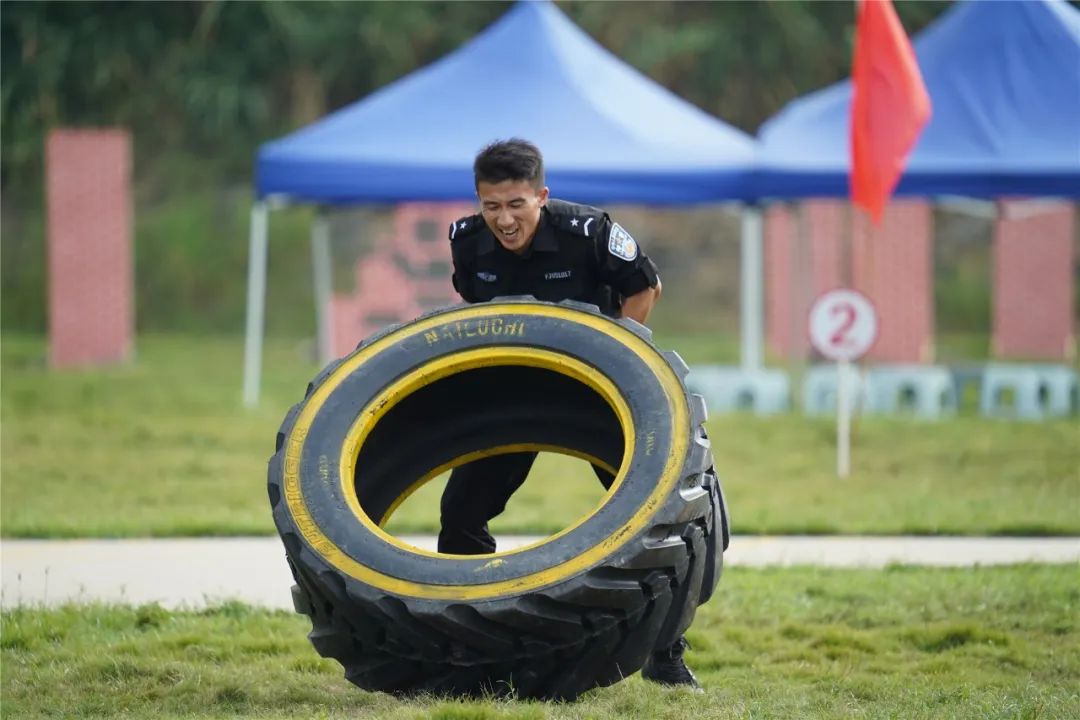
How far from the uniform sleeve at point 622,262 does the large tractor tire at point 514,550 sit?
19cm

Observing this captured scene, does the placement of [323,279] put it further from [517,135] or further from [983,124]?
[983,124]

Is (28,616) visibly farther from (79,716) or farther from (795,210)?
(795,210)

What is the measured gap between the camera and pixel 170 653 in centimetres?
568

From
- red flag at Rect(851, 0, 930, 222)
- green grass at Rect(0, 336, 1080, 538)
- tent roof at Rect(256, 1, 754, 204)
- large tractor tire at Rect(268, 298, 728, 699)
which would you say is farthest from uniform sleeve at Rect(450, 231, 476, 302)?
tent roof at Rect(256, 1, 754, 204)

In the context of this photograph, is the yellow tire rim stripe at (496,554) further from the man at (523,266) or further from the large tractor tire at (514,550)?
the man at (523,266)

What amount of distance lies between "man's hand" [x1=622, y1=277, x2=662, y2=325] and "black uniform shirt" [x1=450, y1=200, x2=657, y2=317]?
19 millimetres

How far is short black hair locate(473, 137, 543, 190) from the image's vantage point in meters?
5.02

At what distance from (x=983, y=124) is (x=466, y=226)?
8.50 m

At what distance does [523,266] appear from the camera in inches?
211

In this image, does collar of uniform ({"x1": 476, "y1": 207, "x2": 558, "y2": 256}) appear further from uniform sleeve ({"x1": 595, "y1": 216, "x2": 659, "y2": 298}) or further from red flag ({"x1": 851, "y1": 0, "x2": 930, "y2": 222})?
red flag ({"x1": 851, "y1": 0, "x2": 930, "y2": 222})

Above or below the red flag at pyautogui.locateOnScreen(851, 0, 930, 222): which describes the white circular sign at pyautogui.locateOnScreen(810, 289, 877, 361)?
below

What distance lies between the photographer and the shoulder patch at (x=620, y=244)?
17.3 ft

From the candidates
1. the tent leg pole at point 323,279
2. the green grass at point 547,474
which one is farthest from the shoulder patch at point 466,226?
the tent leg pole at point 323,279

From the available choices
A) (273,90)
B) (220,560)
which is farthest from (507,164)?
(273,90)
